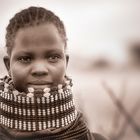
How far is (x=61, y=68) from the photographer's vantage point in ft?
4.20

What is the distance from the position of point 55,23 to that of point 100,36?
5.73 feet

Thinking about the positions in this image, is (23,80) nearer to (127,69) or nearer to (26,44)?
(26,44)

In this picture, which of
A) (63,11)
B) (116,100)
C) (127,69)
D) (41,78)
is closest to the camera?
(41,78)

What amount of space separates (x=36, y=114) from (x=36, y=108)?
15 millimetres

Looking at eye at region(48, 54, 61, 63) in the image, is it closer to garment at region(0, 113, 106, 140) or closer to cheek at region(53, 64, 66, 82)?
cheek at region(53, 64, 66, 82)

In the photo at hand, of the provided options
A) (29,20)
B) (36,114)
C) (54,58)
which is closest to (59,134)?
(36,114)

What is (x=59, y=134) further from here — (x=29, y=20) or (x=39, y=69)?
(x=29, y=20)

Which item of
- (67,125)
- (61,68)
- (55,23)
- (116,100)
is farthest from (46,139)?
(116,100)

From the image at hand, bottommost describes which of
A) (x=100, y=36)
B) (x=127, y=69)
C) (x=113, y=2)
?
(x=127, y=69)

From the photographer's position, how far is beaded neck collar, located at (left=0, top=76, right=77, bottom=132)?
1245 millimetres

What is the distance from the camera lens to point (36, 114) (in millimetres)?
1253

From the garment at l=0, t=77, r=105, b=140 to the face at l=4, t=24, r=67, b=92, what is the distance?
3 cm

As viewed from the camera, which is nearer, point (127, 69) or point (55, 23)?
point (55, 23)

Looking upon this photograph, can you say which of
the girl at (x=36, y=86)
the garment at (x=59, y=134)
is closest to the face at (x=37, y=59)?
the girl at (x=36, y=86)
